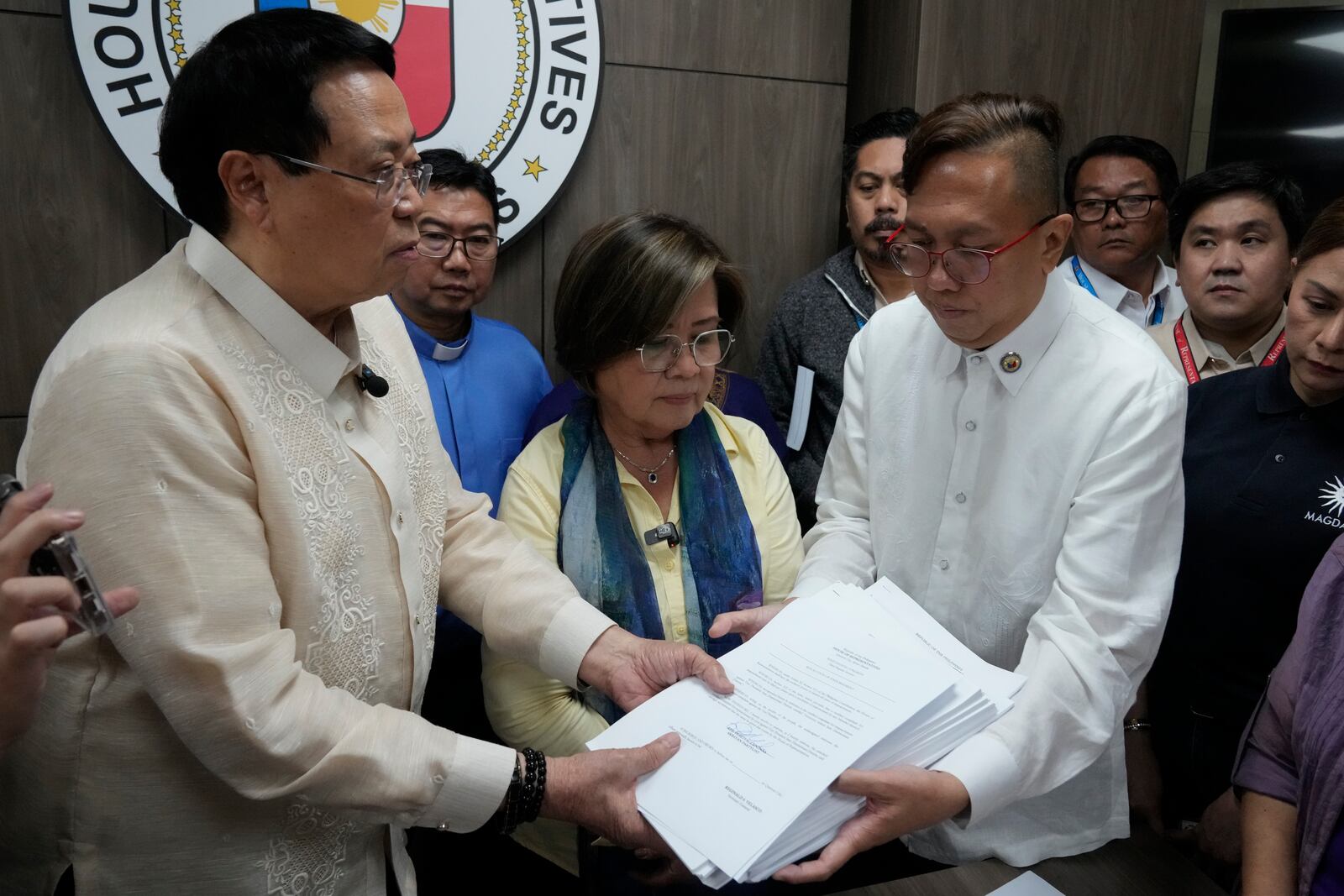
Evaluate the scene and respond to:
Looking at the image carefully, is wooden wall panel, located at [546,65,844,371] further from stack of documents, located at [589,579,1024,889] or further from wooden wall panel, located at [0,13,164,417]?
stack of documents, located at [589,579,1024,889]

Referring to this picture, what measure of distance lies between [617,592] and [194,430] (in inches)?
33.3

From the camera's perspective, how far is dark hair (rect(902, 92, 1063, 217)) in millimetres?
1483

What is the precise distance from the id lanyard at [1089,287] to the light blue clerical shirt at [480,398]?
1.76m

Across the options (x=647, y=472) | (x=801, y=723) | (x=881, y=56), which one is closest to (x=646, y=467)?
(x=647, y=472)

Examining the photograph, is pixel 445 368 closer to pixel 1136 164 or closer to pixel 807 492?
pixel 807 492

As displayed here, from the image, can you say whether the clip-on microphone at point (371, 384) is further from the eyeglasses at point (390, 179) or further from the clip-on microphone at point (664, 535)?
the clip-on microphone at point (664, 535)

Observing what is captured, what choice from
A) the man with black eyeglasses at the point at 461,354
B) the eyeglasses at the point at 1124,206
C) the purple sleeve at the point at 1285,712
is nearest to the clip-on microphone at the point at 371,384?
the man with black eyeglasses at the point at 461,354

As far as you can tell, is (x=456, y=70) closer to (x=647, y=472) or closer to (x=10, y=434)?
(x=647, y=472)

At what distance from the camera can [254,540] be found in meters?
1.18

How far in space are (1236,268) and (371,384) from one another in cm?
215

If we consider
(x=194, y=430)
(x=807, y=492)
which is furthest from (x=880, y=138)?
(x=194, y=430)

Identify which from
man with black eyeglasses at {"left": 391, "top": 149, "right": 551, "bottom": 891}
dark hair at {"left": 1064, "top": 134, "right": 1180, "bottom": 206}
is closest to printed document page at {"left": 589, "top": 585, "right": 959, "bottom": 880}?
man with black eyeglasses at {"left": 391, "top": 149, "right": 551, "bottom": 891}
